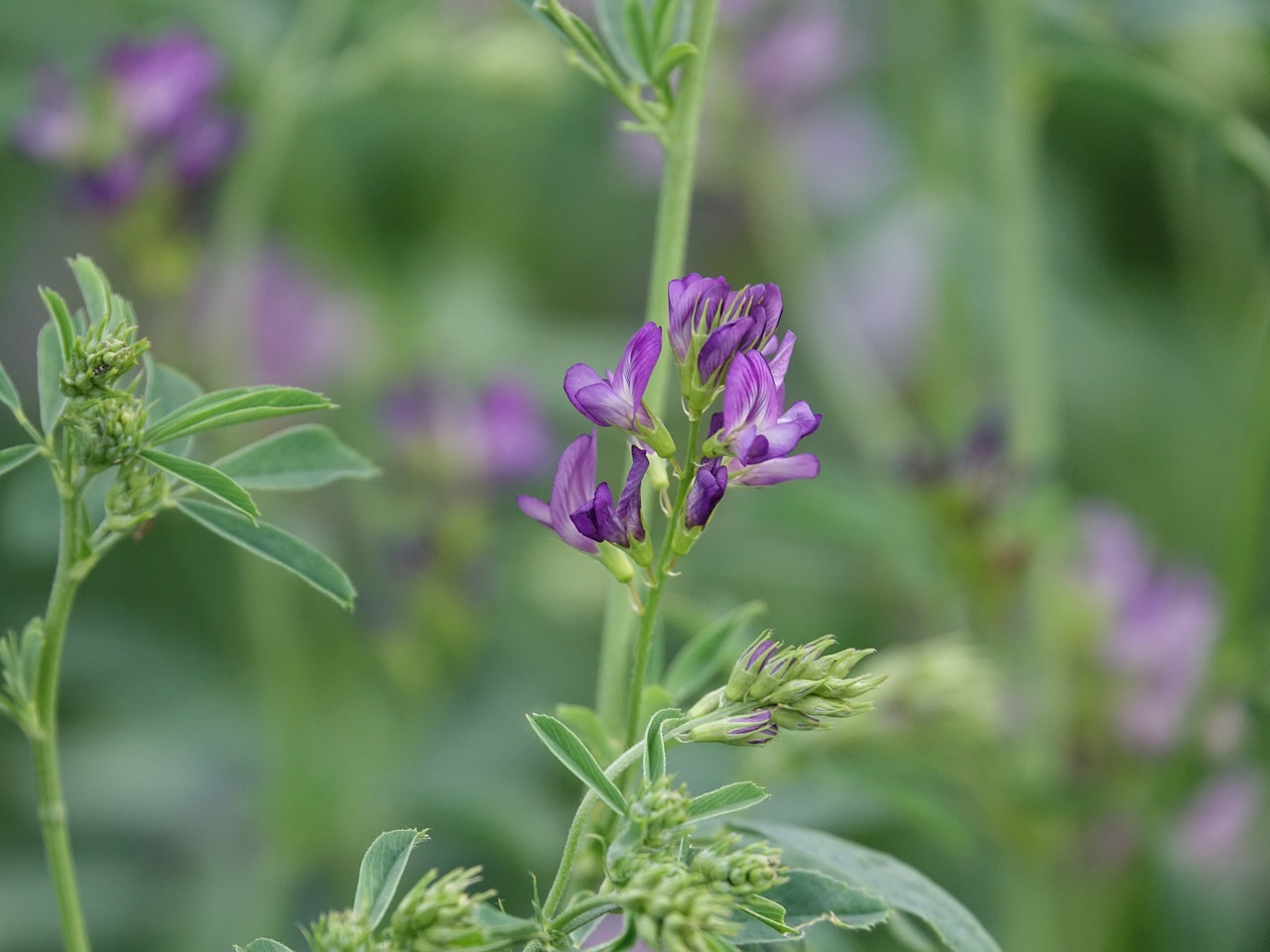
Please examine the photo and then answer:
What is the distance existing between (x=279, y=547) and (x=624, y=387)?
0.71 ft

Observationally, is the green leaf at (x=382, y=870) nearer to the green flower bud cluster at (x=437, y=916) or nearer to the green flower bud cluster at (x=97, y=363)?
the green flower bud cluster at (x=437, y=916)

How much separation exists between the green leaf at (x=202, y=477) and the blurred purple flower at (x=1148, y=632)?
1.25m

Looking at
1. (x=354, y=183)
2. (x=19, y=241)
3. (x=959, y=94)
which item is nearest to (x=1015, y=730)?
(x=959, y=94)

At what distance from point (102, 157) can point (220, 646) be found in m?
0.91

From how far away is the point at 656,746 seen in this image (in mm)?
676

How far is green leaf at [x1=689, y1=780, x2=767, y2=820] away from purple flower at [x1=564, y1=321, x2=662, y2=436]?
0.60ft

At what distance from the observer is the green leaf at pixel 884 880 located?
756 mm

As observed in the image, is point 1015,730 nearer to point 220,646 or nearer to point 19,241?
point 220,646

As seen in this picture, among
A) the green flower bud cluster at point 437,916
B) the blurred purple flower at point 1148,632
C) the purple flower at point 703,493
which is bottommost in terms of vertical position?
the green flower bud cluster at point 437,916

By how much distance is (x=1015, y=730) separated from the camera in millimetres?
1639

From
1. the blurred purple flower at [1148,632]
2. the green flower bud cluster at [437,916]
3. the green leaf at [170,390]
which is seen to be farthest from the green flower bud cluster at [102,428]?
the blurred purple flower at [1148,632]

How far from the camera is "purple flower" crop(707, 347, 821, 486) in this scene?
0.71m

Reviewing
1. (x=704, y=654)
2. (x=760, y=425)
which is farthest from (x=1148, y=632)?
(x=760, y=425)

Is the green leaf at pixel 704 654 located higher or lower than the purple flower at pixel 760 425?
lower
